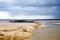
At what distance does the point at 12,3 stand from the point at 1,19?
54cm

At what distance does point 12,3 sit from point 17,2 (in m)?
0.17

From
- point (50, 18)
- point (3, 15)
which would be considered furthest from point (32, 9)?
point (3, 15)

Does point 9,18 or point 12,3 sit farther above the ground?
point 12,3

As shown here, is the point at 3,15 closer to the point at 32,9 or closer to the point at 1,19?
the point at 1,19

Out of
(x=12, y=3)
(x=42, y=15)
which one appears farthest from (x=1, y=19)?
(x=42, y=15)

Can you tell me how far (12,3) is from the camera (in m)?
3.74

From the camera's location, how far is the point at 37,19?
3.74m

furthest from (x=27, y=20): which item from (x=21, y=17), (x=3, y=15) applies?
(x=3, y=15)

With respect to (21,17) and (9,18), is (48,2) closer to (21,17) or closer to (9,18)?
(21,17)

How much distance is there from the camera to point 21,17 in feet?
12.1

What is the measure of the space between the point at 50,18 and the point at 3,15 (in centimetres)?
127

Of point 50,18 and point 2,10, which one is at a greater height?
point 2,10

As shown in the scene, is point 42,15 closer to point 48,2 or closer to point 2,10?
point 48,2

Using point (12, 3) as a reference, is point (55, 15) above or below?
below
